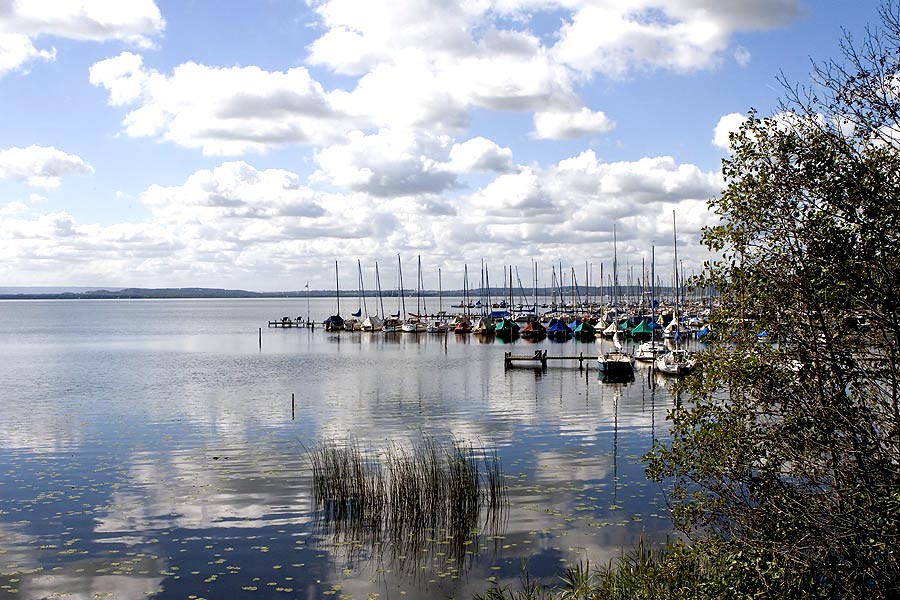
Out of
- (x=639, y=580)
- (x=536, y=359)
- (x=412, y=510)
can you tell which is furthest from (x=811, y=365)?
(x=536, y=359)

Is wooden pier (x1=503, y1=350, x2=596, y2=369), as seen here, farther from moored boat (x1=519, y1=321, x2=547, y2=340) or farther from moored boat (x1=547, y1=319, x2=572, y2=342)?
moored boat (x1=519, y1=321, x2=547, y2=340)

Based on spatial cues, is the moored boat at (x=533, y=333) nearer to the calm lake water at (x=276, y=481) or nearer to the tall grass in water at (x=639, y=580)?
the calm lake water at (x=276, y=481)

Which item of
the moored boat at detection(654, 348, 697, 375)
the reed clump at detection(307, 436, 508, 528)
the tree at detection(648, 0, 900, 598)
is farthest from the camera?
the moored boat at detection(654, 348, 697, 375)

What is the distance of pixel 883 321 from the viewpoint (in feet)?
35.0

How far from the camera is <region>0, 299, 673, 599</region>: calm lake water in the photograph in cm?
2064

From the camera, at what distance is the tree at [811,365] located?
10969mm

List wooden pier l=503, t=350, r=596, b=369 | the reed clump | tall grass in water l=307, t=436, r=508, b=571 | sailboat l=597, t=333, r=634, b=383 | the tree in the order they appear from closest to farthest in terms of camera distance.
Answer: the tree → tall grass in water l=307, t=436, r=508, b=571 → the reed clump → sailboat l=597, t=333, r=634, b=383 → wooden pier l=503, t=350, r=596, b=369

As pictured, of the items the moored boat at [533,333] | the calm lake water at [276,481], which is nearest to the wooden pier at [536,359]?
the calm lake water at [276,481]

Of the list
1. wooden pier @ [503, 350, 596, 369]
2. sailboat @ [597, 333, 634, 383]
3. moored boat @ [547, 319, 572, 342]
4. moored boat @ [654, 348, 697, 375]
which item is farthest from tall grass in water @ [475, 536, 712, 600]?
moored boat @ [547, 319, 572, 342]

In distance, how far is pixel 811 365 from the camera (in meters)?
11.7

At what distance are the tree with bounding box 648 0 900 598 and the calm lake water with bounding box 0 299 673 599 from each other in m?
9.18

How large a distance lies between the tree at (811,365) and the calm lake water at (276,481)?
30.1 feet

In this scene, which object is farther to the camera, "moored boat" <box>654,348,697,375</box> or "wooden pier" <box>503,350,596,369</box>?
"wooden pier" <box>503,350,596,369</box>

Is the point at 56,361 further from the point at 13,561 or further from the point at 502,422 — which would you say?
the point at 13,561
